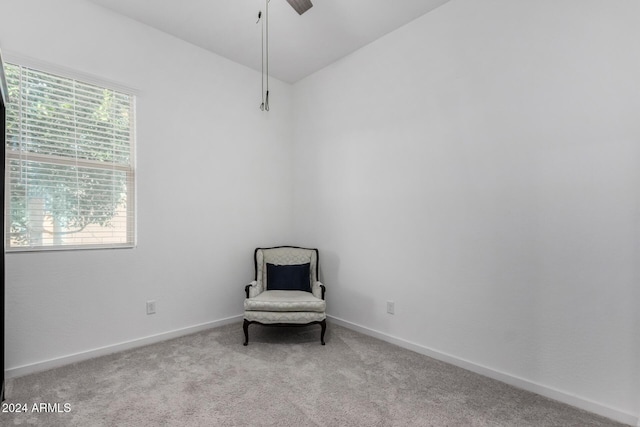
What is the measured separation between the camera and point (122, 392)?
6.75 ft

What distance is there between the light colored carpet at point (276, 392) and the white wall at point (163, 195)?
358mm

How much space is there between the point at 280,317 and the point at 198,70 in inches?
104

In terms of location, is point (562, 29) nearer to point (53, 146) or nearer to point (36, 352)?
point (53, 146)

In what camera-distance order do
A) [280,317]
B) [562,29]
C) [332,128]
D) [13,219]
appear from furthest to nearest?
[332,128] < [280,317] < [13,219] < [562,29]

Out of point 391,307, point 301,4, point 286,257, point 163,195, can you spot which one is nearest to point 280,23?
point 301,4

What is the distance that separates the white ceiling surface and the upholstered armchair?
217 centimetres

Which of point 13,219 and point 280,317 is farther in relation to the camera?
point 280,317

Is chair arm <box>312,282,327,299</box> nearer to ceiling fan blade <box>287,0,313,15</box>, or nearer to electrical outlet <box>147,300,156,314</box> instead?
electrical outlet <box>147,300,156,314</box>

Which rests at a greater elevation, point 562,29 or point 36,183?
point 562,29

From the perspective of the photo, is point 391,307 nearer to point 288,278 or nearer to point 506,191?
point 288,278

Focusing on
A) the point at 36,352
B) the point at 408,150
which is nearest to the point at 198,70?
the point at 408,150

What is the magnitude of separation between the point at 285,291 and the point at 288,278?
0.46 feet

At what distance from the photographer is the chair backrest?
3441 millimetres

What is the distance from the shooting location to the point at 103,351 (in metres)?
→ 2.61
